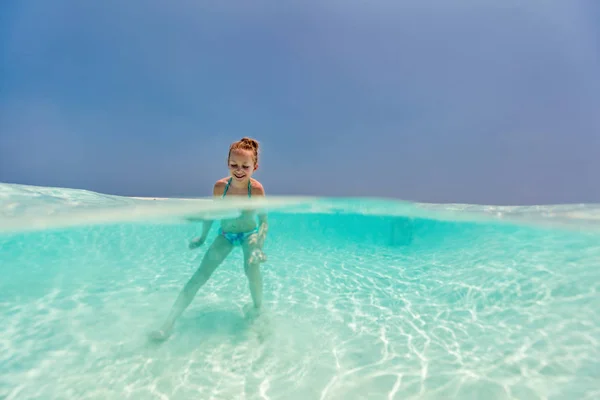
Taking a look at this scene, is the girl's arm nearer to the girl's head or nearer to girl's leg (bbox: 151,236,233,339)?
the girl's head

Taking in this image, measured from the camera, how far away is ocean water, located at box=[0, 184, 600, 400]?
296 cm

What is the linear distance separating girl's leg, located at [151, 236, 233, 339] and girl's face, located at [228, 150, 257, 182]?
38.0 inches

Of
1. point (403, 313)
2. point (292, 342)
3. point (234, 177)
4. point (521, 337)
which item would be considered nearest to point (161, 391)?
point (292, 342)

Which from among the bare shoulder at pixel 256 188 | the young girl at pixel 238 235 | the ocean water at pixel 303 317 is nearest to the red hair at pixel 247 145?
the young girl at pixel 238 235

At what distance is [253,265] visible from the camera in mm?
4043

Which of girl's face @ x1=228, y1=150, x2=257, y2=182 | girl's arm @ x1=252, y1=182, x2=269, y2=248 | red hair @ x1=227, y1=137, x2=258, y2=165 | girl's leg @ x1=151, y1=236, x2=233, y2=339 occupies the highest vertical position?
red hair @ x1=227, y1=137, x2=258, y2=165

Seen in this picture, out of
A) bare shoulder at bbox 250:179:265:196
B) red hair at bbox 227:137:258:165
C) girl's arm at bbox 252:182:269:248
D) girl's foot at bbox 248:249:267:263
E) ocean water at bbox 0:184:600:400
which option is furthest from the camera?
bare shoulder at bbox 250:179:265:196

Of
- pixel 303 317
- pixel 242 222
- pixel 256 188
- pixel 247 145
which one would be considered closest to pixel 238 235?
pixel 242 222

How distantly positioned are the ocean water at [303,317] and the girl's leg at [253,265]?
1.58ft

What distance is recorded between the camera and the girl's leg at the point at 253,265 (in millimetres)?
3982

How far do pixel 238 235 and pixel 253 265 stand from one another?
0.52 meters

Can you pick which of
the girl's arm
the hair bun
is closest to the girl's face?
the hair bun

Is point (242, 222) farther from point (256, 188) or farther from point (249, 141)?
point (249, 141)

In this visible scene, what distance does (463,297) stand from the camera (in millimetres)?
5160
